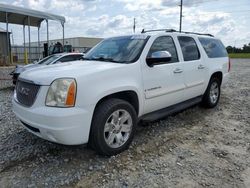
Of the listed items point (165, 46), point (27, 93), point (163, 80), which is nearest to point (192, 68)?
point (165, 46)

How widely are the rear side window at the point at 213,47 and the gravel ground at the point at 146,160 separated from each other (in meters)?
1.90

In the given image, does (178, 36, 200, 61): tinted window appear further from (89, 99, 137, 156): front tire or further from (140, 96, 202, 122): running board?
(89, 99, 137, 156): front tire

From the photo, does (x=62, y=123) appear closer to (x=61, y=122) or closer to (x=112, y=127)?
(x=61, y=122)

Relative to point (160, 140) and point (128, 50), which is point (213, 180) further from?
point (128, 50)

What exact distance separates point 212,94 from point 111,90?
383 cm

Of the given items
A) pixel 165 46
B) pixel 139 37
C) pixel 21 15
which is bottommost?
pixel 165 46

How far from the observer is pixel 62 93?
3.30 meters

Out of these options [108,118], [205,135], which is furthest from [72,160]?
[205,135]

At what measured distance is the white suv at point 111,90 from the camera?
331 cm

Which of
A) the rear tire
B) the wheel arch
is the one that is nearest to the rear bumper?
the rear tire

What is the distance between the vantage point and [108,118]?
365 centimetres

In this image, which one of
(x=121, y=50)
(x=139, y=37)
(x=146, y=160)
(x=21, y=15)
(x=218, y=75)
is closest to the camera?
(x=146, y=160)

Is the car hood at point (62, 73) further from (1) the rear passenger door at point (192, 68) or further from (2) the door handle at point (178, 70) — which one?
(1) the rear passenger door at point (192, 68)

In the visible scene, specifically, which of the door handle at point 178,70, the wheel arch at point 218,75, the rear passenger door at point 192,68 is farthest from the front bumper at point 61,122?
the wheel arch at point 218,75
